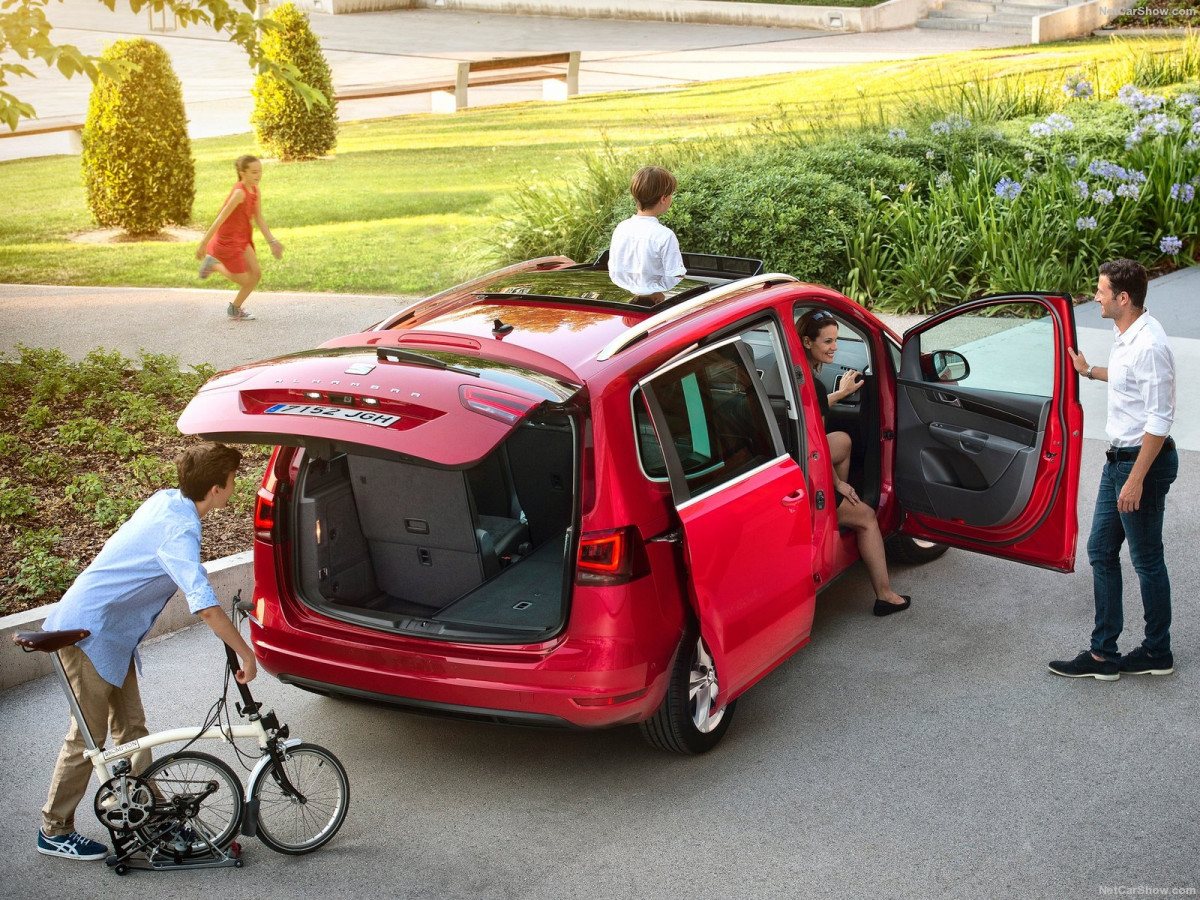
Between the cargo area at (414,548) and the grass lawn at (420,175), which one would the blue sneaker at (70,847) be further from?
the grass lawn at (420,175)

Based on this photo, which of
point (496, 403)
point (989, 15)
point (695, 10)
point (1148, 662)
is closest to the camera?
point (496, 403)

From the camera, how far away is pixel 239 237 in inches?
462

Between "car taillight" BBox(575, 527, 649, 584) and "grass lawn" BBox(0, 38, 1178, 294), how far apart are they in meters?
9.03

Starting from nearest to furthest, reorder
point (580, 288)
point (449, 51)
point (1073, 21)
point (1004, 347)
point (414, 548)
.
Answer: point (414, 548) → point (580, 288) → point (1004, 347) → point (1073, 21) → point (449, 51)

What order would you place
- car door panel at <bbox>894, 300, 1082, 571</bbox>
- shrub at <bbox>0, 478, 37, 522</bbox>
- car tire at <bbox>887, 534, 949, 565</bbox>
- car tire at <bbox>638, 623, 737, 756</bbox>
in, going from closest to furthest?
car tire at <bbox>638, 623, 737, 756</bbox> → car door panel at <bbox>894, 300, 1082, 571</bbox> → car tire at <bbox>887, 534, 949, 565</bbox> → shrub at <bbox>0, 478, 37, 522</bbox>

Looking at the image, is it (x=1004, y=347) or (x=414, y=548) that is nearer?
(x=414, y=548)

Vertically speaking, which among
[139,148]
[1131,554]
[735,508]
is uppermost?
[139,148]

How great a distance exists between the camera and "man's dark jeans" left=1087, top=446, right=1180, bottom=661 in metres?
5.50

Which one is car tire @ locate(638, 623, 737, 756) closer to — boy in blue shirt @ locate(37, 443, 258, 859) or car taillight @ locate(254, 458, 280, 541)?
boy in blue shirt @ locate(37, 443, 258, 859)

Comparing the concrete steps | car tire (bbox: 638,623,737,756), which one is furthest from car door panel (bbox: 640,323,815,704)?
the concrete steps

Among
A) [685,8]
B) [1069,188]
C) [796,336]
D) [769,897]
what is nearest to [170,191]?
[1069,188]

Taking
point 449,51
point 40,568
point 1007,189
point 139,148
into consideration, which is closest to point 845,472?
point 40,568

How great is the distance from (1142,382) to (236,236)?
876cm

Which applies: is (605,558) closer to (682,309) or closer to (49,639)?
(682,309)
